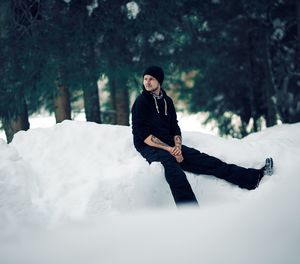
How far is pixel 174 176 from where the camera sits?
15.2ft

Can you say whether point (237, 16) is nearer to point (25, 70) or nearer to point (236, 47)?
point (236, 47)

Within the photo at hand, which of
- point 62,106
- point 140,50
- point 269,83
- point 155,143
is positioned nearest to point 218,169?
point 155,143

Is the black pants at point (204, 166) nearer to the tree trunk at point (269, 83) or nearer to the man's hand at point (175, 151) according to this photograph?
the man's hand at point (175, 151)

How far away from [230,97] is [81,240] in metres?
10.0

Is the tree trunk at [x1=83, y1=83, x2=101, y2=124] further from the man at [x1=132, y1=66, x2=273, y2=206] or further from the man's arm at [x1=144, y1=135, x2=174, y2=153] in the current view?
the man's arm at [x1=144, y1=135, x2=174, y2=153]

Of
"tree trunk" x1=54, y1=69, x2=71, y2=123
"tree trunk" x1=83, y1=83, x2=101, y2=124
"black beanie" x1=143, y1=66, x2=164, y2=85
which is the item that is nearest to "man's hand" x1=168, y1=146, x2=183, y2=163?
"black beanie" x1=143, y1=66, x2=164, y2=85

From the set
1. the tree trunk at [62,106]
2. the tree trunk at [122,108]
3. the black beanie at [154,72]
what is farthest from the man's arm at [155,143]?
the tree trunk at [122,108]

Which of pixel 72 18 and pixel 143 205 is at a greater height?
pixel 72 18

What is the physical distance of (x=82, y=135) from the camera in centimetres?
582

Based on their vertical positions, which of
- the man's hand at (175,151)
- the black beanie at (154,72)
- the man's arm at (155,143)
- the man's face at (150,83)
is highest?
the black beanie at (154,72)

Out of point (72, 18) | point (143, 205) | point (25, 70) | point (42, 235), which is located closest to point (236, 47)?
point (72, 18)

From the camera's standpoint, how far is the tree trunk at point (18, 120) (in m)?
8.43

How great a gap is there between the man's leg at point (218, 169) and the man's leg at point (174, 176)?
0.28 m

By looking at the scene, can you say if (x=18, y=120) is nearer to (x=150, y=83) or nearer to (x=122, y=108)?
(x=122, y=108)
